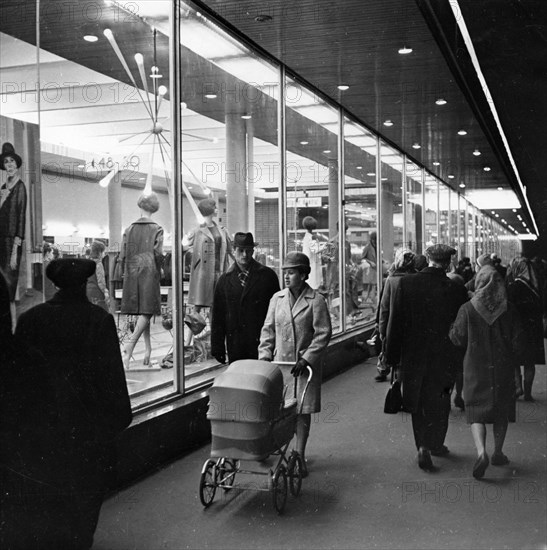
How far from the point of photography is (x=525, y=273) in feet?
24.7

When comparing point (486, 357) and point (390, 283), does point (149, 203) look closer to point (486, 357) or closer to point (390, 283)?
point (390, 283)

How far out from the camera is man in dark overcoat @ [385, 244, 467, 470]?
17.2 ft

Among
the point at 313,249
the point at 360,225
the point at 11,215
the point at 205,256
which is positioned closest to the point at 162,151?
the point at 205,256

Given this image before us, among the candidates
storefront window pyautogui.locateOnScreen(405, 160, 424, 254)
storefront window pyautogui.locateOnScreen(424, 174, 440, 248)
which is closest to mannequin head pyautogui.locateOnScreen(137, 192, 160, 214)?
storefront window pyautogui.locateOnScreen(405, 160, 424, 254)

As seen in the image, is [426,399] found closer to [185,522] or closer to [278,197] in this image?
[185,522]

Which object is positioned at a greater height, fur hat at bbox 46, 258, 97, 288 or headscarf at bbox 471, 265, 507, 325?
fur hat at bbox 46, 258, 97, 288

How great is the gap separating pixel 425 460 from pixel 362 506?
0.97m

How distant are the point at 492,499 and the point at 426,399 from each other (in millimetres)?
978

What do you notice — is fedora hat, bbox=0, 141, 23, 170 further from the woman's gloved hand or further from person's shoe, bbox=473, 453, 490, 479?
person's shoe, bbox=473, 453, 490, 479

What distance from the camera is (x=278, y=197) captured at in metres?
8.75

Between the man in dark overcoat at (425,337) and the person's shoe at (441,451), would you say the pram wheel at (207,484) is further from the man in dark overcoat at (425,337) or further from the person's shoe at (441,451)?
the person's shoe at (441,451)

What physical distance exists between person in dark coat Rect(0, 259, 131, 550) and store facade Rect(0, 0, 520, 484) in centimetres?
37

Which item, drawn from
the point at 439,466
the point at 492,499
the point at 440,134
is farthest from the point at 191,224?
the point at 440,134

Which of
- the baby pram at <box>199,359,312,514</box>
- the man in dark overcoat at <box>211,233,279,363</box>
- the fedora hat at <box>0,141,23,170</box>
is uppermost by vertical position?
the fedora hat at <box>0,141,23,170</box>
